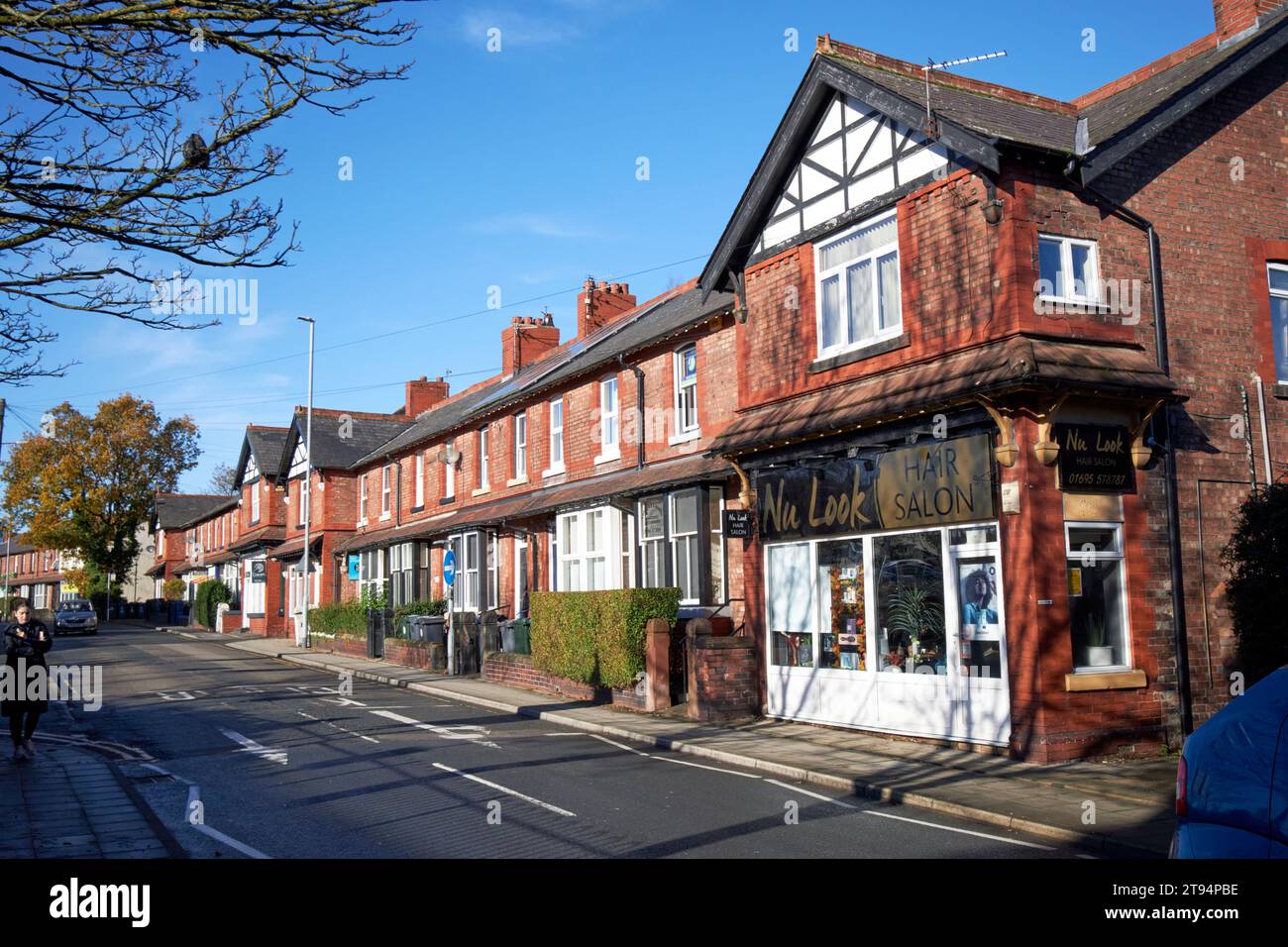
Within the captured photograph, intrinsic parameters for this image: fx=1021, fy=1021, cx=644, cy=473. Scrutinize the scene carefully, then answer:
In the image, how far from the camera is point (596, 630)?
1897 cm

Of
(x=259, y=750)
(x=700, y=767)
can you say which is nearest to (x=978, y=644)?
(x=700, y=767)

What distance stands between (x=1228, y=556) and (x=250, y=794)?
470 inches

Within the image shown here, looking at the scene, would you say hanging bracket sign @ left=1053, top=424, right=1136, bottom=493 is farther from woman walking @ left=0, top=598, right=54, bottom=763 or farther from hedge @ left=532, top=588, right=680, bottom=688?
woman walking @ left=0, top=598, right=54, bottom=763

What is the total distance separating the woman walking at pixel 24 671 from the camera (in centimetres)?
1277

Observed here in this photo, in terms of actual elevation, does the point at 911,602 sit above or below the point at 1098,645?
above

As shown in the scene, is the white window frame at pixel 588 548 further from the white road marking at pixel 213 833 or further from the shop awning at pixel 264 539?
the shop awning at pixel 264 539

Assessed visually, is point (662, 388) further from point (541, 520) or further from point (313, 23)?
point (313, 23)

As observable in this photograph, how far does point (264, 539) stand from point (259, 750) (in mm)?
39367

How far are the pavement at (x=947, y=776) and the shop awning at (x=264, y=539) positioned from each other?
36.5m

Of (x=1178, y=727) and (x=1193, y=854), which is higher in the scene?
(x=1193, y=854)

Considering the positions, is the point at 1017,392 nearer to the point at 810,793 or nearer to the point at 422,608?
the point at 810,793

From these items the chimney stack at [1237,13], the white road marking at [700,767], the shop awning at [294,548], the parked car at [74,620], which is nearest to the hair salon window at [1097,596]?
the white road marking at [700,767]

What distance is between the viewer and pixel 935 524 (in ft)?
42.5

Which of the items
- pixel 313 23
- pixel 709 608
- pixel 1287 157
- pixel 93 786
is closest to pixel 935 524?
pixel 709 608
